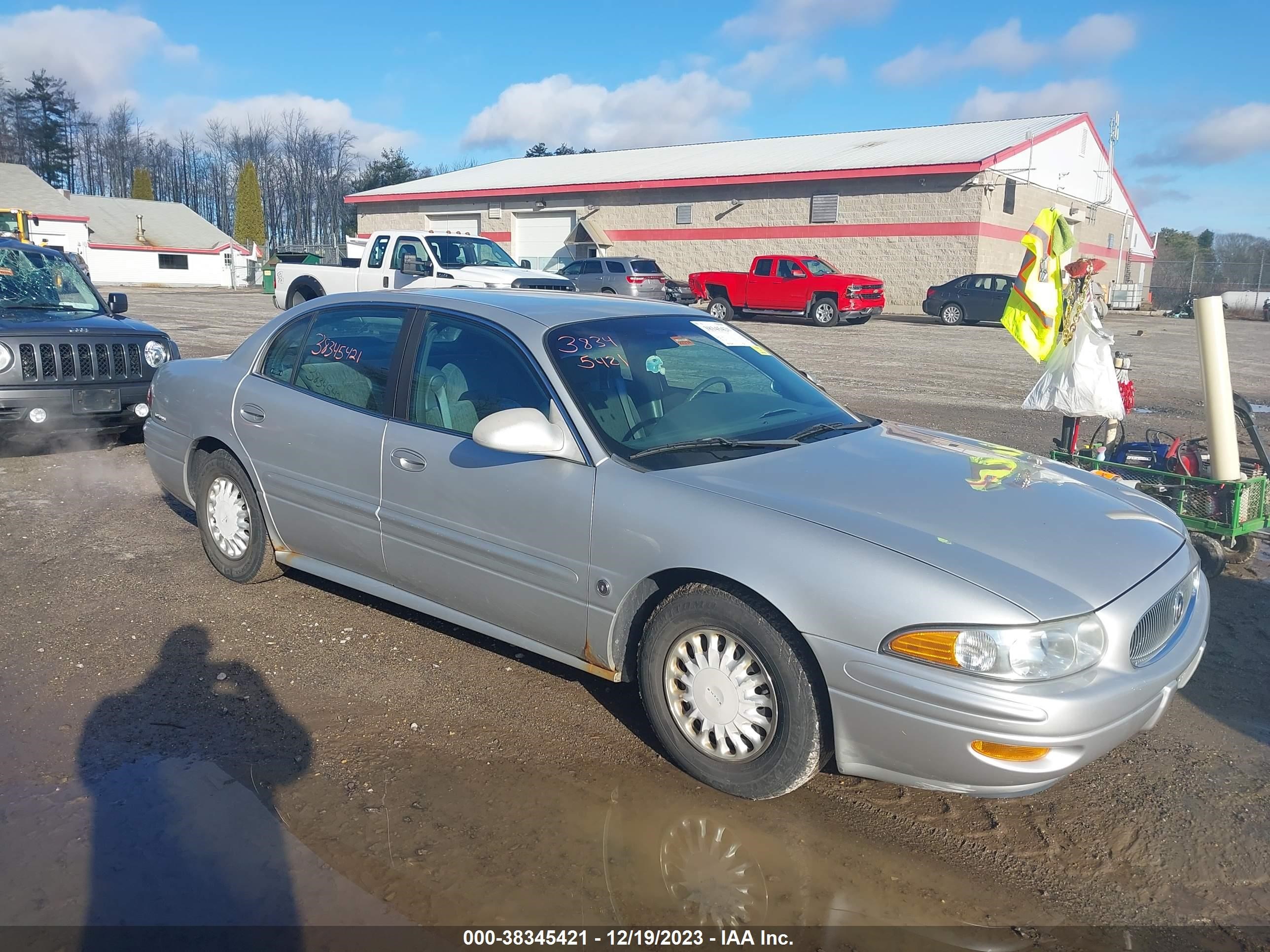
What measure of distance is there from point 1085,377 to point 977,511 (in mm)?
3824

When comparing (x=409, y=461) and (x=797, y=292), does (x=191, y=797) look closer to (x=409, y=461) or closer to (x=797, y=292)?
(x=409, y=461)

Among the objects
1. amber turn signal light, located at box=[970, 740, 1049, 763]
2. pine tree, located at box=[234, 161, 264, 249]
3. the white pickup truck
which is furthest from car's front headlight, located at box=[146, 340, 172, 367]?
pine tree, located at box=[234, 161, 264, 249]

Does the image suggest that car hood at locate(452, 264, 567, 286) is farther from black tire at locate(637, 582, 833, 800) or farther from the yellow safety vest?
black tire at locate(637, 582, 833, 800)

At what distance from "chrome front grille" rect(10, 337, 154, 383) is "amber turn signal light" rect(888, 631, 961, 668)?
753 cm

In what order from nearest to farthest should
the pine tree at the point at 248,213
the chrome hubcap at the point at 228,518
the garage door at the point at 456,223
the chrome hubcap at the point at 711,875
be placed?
1. the chrome hubcap at the point at 711,875
2. the chrome hubcap at the point at 228,518
3. the garage door at the point at 456,223
4. the pine tree at the point at 248,213

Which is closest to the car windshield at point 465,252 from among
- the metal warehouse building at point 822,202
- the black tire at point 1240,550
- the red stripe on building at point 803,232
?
the black tire at point 1240,550

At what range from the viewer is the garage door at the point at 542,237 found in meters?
40.8

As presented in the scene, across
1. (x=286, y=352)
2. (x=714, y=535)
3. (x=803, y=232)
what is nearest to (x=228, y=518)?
(x=286, y=352)

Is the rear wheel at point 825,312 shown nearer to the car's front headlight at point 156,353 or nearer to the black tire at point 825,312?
the black tire at point 825,312

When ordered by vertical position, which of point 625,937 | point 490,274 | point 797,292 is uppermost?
point 490,274

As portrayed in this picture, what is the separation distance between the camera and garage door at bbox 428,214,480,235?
43.2m

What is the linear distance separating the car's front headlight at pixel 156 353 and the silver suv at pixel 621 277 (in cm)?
1967

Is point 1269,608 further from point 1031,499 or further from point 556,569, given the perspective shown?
point 556,569

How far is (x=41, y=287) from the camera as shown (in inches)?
358
